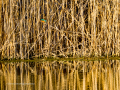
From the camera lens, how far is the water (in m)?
4.44

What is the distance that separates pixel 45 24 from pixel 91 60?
4.10ft

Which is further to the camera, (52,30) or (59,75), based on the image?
(52,30)

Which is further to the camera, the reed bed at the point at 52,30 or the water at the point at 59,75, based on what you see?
the reed bed at the point at 52,30

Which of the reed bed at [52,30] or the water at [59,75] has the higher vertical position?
the reed bed at [52,30]

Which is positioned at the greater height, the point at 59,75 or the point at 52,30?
the point at 52,30

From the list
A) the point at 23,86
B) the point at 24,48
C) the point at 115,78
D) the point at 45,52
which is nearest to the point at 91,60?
the point at 45,52

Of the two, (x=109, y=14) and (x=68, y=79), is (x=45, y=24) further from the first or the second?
(x=68, y=79)

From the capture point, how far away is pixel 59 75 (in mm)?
5410

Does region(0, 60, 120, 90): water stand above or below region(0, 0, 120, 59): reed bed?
below

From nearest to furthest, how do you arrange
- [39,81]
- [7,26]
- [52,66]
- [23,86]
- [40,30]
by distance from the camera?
[23,86] → [39,81] → [52,66] → [7,26] → [40,30]

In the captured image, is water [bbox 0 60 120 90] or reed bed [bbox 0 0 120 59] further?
reed bed [bbox 0 0 120 59]

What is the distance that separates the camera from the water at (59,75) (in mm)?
4438

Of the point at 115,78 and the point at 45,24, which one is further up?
the point at 45,24

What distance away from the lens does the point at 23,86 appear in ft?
14.7
